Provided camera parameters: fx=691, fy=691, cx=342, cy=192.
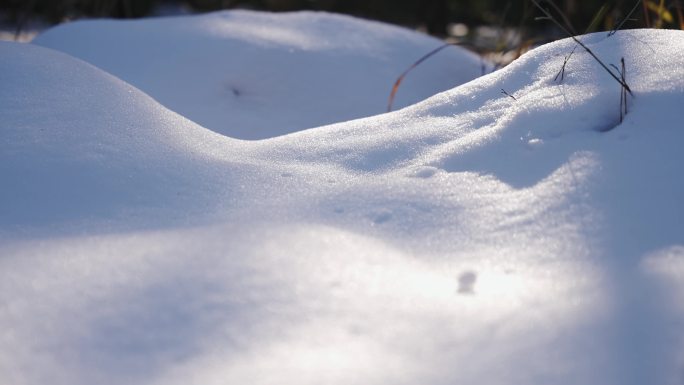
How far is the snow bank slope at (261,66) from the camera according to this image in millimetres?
2205

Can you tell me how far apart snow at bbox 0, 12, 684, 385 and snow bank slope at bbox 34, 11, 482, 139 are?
2.16 feet

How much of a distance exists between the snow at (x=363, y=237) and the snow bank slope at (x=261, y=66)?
2.16ft

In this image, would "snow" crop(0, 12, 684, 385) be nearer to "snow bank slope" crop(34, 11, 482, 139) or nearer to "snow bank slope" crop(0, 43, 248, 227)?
"snow bank slope" crop(0, 43, 248, 227)

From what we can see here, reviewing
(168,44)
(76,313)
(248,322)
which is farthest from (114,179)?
(168,44)

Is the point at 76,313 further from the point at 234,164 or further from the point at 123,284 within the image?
the point at 234,164

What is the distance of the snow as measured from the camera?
2.92ft

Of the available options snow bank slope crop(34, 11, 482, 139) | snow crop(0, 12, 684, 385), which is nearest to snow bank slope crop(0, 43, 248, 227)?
snow crop(0, 12, 684, 385)

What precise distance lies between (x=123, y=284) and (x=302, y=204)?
1.10 ft

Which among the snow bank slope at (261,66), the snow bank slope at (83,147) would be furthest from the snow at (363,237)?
the snow bank slope at (261,66)

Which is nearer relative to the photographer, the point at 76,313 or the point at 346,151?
the point at 76,313

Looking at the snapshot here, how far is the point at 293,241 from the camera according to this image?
1.09 metres

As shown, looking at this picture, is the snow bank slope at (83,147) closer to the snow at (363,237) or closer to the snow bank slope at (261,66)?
the snow at (363,237)

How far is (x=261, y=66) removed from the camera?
2330 millimetres

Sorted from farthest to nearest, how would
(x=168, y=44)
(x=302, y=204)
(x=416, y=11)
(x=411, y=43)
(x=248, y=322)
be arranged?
(x=416, y=11)
(x=411, y=43)
(x=168, y=44)
(x=302, y=204)
(x=248, y=322)
